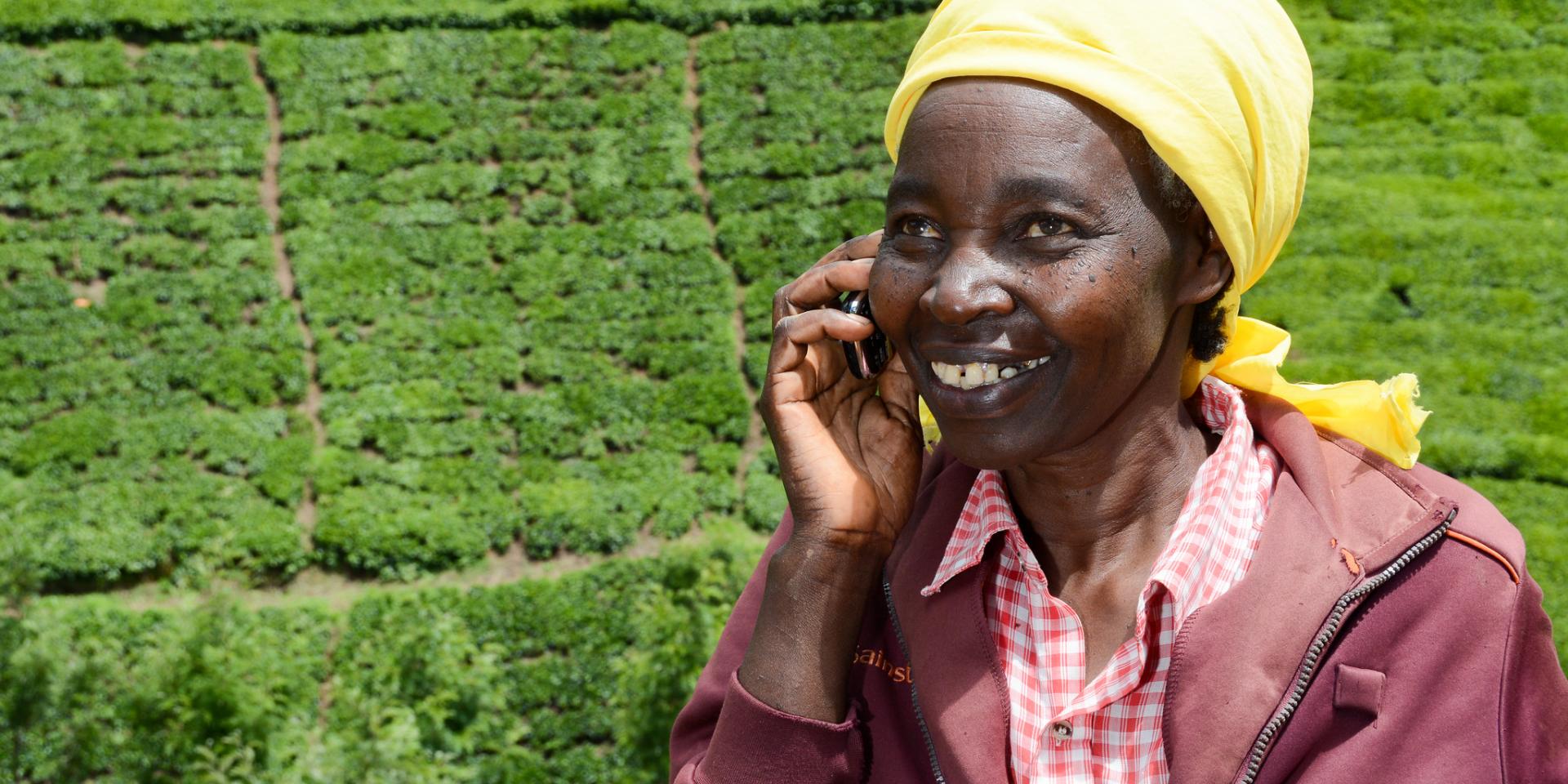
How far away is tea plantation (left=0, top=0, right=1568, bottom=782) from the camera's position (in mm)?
5992

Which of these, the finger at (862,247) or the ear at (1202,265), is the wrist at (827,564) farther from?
the ear at (1202,265)

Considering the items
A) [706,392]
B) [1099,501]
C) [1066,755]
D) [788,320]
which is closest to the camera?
[1066,755]

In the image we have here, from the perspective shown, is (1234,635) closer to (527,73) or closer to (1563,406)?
(1563,406)

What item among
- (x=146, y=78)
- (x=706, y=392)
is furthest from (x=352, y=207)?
(x=706, y=392)

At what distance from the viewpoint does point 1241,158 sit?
6.17 ft

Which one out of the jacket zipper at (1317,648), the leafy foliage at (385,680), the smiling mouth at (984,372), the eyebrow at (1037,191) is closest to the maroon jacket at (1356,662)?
the jacket zipper at (1317,648)

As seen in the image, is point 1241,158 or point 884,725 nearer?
point 1241,158

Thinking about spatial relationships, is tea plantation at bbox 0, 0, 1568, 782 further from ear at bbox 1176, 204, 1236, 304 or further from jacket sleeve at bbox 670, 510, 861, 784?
ear at bbox 1176, 204, 1236, 304

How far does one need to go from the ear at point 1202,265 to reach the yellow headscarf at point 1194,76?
0.09 feet

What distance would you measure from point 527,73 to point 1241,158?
26.1ft

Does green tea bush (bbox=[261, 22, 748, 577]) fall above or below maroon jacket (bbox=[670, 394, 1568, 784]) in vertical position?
below

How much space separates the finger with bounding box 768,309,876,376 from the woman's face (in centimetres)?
30

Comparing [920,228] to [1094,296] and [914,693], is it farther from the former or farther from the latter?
[914,693]

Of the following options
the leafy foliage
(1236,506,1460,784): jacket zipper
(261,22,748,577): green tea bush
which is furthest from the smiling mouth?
(261,22,748,577): green tea bush
